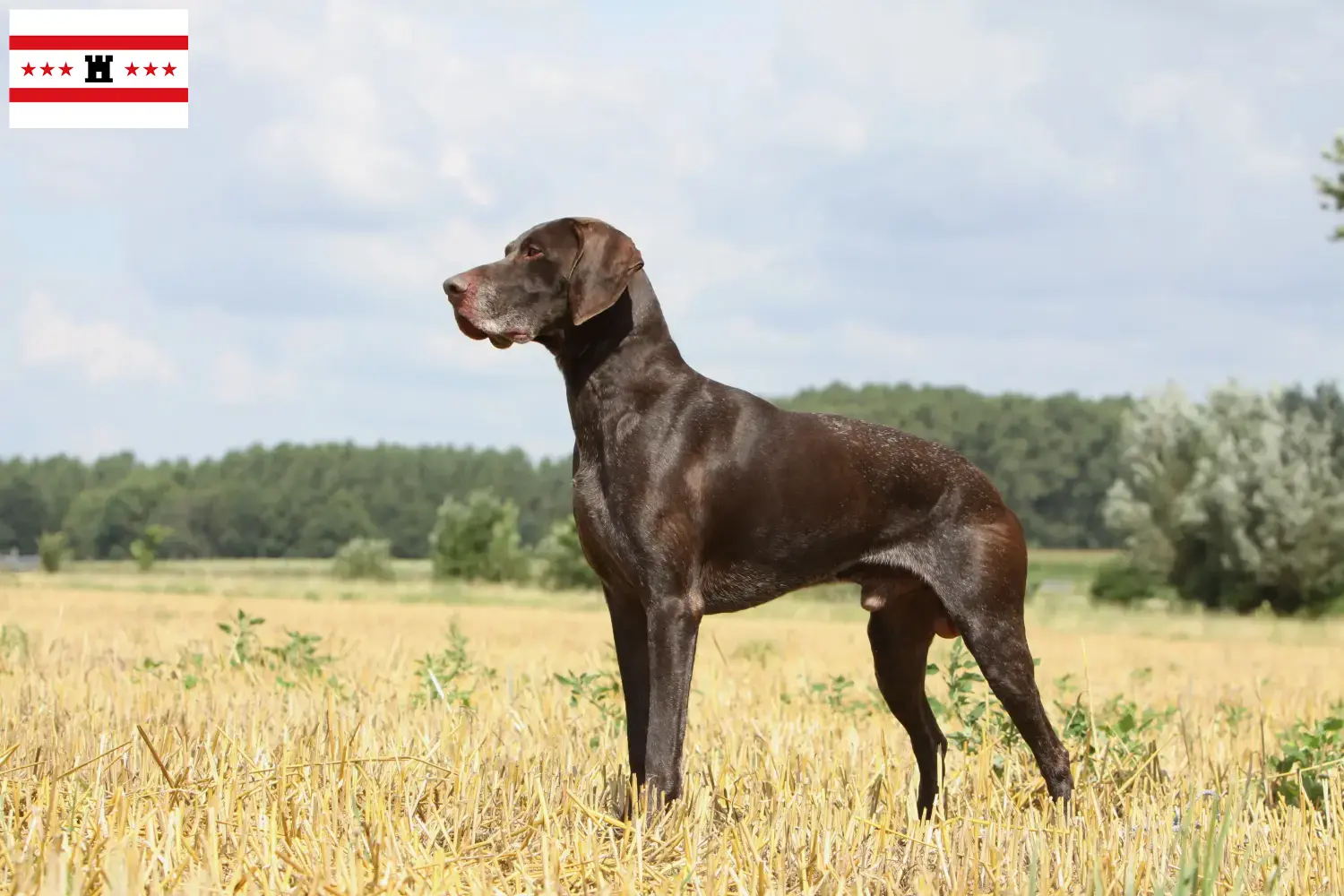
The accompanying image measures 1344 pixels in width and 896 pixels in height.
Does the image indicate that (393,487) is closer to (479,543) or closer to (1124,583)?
(479,543)

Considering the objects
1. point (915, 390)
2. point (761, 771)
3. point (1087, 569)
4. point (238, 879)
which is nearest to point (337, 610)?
point (761, 771)

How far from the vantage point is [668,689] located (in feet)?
17.4

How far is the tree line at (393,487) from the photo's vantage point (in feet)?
255

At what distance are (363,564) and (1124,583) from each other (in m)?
34.4

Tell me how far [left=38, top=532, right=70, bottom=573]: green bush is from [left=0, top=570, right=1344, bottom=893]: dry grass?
171ft

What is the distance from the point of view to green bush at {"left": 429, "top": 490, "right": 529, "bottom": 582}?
204 ft

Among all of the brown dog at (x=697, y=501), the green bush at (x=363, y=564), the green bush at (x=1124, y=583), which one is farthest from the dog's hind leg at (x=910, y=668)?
the green bush at (x=363, y=564)

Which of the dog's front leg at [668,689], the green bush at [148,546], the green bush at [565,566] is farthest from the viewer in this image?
the green bush at [148,546]

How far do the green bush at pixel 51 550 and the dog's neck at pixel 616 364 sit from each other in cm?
5920

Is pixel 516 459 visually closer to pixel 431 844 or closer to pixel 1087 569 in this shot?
pixel 1087 569

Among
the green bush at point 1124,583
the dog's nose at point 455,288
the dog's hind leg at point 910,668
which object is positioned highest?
the dog's nose at point 455,288

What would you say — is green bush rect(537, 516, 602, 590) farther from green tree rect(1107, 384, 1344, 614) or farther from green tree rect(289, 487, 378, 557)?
green tree rect(289, 487, 378, 557)

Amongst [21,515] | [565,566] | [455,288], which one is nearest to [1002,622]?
[455,288]

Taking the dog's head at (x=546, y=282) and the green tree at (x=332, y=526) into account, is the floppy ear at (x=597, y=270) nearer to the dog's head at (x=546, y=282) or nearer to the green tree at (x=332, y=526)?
the dog's head at (x=546, y=282)
